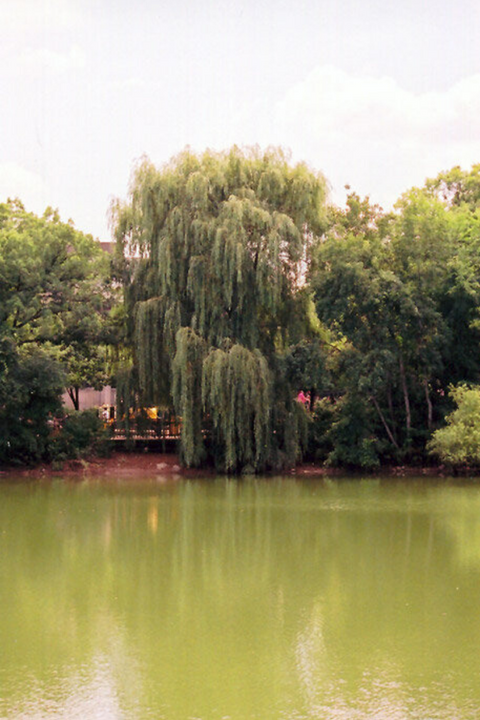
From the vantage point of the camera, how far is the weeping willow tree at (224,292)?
26734 mm

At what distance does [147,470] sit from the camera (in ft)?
94.0

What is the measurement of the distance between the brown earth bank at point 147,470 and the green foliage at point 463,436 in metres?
1.00

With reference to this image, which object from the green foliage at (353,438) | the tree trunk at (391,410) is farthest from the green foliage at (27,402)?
the tree trunk at (391,410)

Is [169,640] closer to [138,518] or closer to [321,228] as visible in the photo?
[138,518]

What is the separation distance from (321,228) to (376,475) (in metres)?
7.61

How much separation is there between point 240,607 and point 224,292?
14947 mm

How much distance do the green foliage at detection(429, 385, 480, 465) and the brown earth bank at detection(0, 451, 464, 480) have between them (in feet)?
3.27

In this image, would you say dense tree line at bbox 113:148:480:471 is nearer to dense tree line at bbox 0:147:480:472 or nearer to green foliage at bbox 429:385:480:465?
dense tree line at bbox 0:147:480:472

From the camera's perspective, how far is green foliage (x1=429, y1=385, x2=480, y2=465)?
2627 centimetres

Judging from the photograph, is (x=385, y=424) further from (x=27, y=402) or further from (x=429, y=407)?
(x=27, y=402)

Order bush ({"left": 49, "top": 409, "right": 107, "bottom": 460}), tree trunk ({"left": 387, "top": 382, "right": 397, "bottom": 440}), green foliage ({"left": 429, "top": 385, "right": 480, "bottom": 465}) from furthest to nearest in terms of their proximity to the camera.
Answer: tree trunk ({"left": 387, "top": 382, "right": 397, "bottom": 440}) → bush ({"left": 49, "top": 409, "right": 107, "bottom": 460}) → green foliage ({"left": 429, "top": 385, "right": 480, "bottom": 465})

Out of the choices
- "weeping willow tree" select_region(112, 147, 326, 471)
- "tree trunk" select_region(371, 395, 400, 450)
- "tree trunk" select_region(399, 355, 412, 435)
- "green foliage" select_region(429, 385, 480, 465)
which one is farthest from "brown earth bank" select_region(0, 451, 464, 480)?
"tree trunk" select_region(399, 355, 412, 435)

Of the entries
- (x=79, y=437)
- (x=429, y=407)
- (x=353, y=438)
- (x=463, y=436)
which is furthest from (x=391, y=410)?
(x=79, y=437)

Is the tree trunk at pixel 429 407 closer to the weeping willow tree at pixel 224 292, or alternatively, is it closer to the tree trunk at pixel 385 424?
the tree trunk at pixel 385 424
